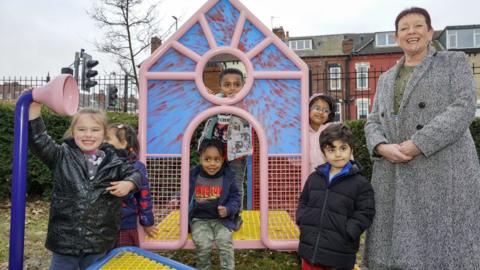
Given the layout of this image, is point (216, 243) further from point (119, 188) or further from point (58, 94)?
point (58, 94)

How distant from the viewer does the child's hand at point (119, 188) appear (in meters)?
2.33

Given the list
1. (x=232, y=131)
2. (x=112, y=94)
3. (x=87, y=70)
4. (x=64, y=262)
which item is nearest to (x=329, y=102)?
(x=232, y=131)

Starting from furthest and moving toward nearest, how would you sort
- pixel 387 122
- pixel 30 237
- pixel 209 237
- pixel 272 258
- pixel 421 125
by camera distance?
pixel 30 237 → pixel 272 258 → pixel 209 237 → pixel 387 122 → pixel 421 125

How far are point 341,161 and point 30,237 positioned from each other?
13.8 ft

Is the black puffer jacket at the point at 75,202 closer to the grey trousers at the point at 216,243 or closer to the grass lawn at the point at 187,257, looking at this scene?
the grey trousers at the point at 216,243

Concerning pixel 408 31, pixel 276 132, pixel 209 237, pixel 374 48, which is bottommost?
pixel 209 237

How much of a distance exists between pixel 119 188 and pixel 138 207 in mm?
637

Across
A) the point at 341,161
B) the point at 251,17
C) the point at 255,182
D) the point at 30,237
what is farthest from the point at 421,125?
the point at 30,237

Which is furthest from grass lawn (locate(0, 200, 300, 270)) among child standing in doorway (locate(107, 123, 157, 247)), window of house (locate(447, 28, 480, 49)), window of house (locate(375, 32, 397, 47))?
window of house (locate(375, 32, 397, 47))

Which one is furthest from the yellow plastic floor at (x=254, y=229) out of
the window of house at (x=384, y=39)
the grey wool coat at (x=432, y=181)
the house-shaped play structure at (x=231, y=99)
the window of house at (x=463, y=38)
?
the window of house at (x=384, y=39)

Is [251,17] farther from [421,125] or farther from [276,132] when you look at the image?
[421,125]

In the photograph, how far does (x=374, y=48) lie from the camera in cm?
2908

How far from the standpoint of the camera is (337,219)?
2.39 metres

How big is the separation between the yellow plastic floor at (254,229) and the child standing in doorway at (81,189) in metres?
0.83
